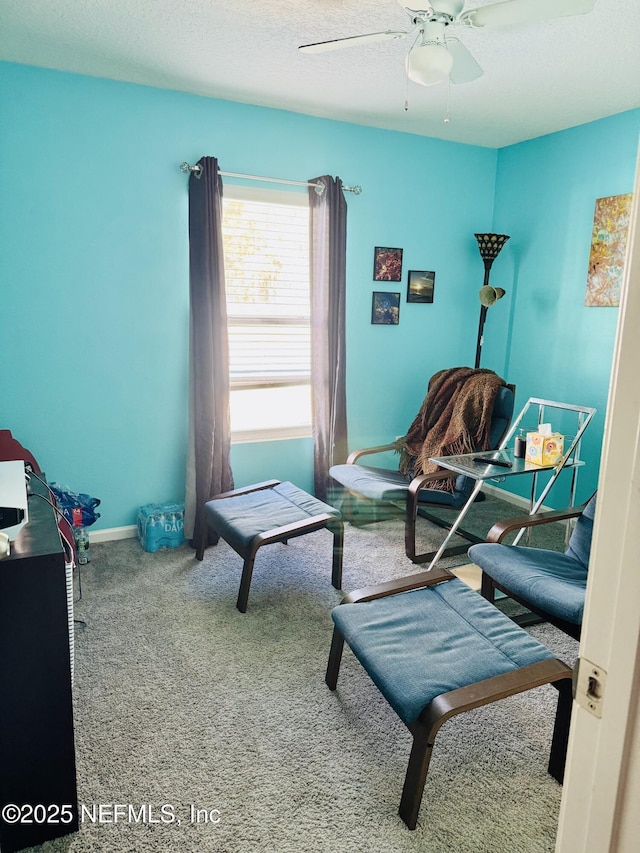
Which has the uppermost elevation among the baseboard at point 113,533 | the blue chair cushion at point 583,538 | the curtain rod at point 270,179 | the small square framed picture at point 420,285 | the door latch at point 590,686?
the curtain rod at point 270,179

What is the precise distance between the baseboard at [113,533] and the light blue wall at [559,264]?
2761mm

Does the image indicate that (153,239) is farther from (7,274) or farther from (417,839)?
(417,839)

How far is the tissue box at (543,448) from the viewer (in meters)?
2.91

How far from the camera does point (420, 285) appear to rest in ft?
13.8

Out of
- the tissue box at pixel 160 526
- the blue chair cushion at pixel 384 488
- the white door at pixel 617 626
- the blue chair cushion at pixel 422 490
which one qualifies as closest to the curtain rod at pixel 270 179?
the blue chair cushion at pixel 422 490

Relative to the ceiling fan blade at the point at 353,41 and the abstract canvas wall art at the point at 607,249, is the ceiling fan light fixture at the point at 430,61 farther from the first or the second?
the abstract canvas wall art at the point at 607,249

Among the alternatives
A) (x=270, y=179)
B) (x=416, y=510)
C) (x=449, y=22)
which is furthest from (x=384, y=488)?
(x=449, y=22)

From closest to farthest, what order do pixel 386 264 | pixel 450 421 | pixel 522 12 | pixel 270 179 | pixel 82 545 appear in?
pixel 522 12 → pixel 82 545 → pixel 270 179 → pixel 450 421 → pixel 386 264

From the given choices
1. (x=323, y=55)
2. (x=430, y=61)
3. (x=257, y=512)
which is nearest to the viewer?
(x=430, y=61)

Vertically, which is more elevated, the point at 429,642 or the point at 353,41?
the point at 353,41

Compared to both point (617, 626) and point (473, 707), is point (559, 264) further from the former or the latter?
point (617, 626)

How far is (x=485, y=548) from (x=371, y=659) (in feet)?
2.99

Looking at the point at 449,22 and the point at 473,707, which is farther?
the point at 449,22

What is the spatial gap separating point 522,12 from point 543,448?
1.86 m
